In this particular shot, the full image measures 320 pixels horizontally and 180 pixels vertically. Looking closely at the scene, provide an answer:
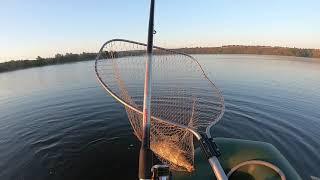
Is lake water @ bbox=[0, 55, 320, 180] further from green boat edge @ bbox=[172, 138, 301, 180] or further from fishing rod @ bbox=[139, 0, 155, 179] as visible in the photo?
fishing rod @ bbox=[139, 0, 155, 179]

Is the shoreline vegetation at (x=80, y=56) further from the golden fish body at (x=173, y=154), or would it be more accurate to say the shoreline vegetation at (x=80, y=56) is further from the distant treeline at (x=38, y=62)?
the golden fish body at (x=173, y=154)

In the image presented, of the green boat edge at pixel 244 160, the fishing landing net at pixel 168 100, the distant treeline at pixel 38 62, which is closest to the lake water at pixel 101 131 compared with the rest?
the fishing landing net at pixel 168 100

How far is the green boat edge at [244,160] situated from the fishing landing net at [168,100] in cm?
26

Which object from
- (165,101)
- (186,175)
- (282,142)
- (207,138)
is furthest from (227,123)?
(207,138)

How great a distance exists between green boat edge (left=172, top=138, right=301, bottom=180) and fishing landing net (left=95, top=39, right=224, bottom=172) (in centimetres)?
26

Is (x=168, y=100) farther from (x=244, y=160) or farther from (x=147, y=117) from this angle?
(x=147, y=117)

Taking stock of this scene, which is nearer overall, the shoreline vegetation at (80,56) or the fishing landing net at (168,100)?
the fishing landing net at (168,100)

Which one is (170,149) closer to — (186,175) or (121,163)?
(186,175)

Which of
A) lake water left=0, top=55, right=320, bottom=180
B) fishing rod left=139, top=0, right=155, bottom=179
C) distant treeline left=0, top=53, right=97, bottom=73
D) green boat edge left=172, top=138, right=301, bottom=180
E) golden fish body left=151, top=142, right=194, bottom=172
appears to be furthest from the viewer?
distant treeline left=0, top=53, right=97, bottom=73

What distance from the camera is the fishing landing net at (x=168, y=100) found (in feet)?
26.3

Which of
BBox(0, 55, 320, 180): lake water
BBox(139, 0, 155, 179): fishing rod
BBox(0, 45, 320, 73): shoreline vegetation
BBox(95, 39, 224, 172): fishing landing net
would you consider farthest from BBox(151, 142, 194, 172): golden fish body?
BBox(0, 45, 320, 73): shoreline vegetation

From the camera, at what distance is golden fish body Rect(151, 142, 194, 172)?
309 inches

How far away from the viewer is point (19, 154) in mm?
12406

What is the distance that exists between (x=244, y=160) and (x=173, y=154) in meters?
2.28
